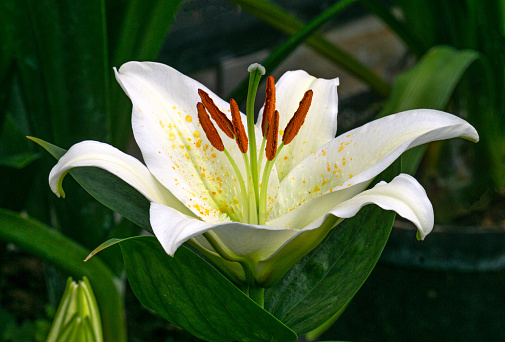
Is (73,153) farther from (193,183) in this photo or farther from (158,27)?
(158,27)

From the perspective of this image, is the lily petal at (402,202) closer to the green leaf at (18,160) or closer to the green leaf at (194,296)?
the green leaf at (194,296)

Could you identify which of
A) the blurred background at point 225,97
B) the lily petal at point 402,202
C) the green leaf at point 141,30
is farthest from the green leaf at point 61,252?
the lily petal at point 402,202

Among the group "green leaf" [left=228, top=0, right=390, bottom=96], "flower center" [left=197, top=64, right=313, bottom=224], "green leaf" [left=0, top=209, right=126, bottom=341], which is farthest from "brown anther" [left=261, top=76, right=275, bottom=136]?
"green leaf" [left=228, top=0, right=390, bottom=96]

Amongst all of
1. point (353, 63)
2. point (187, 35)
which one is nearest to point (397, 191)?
point (353, 63)

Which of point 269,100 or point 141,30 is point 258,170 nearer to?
point 269,100

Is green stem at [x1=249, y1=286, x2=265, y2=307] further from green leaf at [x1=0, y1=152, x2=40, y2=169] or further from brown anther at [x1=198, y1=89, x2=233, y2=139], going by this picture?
green leaf at [x1=0, y1=152, x2=40, y2=169]

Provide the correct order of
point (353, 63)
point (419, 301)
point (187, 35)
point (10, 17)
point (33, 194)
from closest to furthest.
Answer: point (10, 17), point (33, 194), point (419, 301), point (353, 63), point (187, 35)

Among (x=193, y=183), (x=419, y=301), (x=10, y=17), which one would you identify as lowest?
(x=419, y=301)
